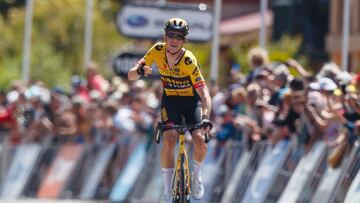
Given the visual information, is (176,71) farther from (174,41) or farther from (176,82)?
(174,41)

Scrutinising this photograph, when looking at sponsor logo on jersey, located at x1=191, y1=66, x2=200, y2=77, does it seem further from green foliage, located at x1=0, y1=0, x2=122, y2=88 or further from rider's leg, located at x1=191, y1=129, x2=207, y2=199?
green foliage, located at x1=0, y1=0, x2=122, y2=88

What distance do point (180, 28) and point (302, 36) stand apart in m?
30.7

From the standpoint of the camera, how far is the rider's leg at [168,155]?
60.2 ft

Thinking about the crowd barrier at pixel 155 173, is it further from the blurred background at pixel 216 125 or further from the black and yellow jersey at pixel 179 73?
the black and yellow jersey at pixel 179 73

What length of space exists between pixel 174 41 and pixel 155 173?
832 cm

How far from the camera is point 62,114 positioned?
29312 millimetres

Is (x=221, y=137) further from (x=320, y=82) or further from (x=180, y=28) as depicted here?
(x=180, y=28)

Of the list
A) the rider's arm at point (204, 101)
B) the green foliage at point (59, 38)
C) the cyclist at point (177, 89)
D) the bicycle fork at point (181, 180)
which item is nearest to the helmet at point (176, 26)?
the cyclist at point (177, 89)

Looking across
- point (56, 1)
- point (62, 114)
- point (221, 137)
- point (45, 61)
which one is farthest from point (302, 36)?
point (221, 137)

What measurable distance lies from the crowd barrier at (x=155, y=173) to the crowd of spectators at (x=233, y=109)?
21 cm

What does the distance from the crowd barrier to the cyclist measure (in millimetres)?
1091

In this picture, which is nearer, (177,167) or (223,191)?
(177,167)

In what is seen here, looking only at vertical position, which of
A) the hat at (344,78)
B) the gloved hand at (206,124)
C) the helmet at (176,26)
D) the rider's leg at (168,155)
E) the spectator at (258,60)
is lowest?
the rider's leg at (168,155)

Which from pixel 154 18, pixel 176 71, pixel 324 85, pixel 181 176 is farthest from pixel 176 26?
pixel 154 18
